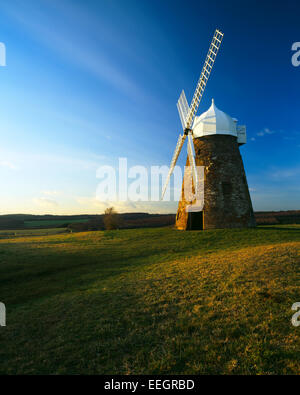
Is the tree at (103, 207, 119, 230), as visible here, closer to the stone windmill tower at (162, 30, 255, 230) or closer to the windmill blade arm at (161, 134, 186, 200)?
the windmill blade arm at (161, 134, 186, 200)

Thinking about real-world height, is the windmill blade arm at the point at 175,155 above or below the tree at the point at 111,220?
above

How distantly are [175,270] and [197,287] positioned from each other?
2621 mm

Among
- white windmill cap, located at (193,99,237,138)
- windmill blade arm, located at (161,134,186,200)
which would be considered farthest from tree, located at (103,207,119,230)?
white windmill cap, located at (193,99,237,138)

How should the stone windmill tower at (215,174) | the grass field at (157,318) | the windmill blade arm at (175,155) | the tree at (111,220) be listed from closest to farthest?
the grass field at (157,318) < the stone windmill tower at (215,174) < the windmill blade arm at (175,155) < the tree at (111,220)

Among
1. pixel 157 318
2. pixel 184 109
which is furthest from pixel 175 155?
pixel 157 318

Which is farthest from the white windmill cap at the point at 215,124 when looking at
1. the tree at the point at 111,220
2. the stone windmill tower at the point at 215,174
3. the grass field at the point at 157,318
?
the tree at the point at 111,220

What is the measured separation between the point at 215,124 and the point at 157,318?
21204 millimetres

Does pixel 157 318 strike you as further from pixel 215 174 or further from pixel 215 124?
pixel 215 124

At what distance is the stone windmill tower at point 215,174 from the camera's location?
2108 centimetres

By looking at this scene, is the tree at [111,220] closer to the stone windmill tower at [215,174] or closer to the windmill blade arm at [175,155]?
the windmill blade arm at [175,155]

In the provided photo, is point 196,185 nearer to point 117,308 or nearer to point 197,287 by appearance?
point 197,287

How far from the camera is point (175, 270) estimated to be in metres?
9.99

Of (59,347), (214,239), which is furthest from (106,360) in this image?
(214,239)

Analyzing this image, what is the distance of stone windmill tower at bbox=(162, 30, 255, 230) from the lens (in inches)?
830
